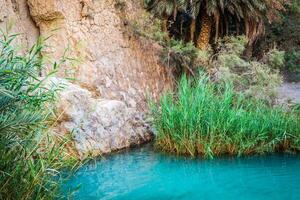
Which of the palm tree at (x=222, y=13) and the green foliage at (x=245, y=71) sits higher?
the palm tree at (x=222, y=13)

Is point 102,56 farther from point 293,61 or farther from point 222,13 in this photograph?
point 293,61

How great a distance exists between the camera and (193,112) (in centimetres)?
918

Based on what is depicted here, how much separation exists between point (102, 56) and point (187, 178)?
527cm

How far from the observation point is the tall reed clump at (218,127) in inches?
356

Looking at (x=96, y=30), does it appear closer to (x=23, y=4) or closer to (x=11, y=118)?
(x=23, y=4)

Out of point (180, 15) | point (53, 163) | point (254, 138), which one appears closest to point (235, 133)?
point (254, 138)

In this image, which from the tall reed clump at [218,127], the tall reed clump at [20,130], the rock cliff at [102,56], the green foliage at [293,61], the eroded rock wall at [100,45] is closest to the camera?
the tall reed clump at [20,130]

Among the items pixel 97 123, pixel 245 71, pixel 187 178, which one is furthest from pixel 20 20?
pixel 187 178

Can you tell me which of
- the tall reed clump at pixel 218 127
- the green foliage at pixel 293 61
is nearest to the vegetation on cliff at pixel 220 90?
the tall reed clump at pixel 218 127

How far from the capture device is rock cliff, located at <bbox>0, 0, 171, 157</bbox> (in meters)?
10.2

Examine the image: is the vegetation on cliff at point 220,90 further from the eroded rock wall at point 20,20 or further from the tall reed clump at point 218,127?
the eroded rock wall at point 20,20

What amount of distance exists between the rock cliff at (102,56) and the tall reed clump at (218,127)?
1378 mm

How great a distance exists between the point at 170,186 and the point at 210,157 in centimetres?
176

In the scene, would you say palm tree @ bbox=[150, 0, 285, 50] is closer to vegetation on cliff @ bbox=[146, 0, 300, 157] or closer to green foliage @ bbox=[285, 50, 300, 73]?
vegetation on cliff @ bbox=[146, 0, 300, 157]
